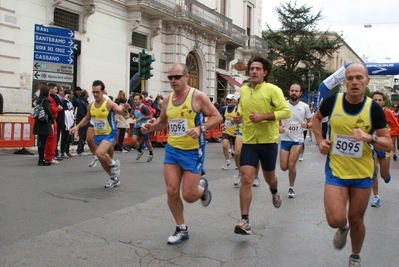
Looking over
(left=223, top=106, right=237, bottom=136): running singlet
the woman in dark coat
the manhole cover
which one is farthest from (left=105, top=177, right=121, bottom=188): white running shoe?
(left=223, top=106, right=237, bottom=136): running singlet

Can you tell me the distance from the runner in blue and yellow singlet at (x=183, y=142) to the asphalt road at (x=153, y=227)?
45 centimetres

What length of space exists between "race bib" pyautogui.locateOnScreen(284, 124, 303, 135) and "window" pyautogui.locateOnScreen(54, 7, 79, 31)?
1273cm

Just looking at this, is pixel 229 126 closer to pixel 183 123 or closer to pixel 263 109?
pixel 263 109

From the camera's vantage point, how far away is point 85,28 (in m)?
19.8

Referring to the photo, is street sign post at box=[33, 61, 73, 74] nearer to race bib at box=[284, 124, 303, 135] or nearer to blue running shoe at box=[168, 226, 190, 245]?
race bib at box=[284, 124, 303, 135]

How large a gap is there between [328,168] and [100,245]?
240 centimetres

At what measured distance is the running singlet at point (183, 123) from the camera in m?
5.47

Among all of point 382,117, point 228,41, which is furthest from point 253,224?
point 228,41

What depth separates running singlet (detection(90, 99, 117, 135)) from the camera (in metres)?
9.07

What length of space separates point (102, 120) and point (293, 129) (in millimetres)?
3375

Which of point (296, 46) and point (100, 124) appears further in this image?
point (296, 46)

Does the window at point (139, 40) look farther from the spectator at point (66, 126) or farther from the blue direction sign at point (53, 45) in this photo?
the spectator at point (66, 126)

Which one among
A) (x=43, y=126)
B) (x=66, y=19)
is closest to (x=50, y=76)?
(x=66, y=19)

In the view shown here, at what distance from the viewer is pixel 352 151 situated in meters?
4.46
